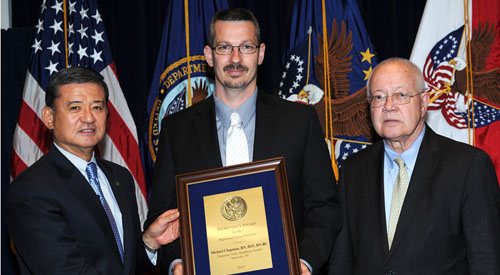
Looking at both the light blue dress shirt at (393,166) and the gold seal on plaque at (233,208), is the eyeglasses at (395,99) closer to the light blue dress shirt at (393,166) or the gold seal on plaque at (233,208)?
the light blue dress shirt at (393,166)

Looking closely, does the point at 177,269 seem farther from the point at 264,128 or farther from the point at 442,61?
the point at 442,61

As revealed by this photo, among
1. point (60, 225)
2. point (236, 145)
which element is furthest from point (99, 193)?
point (236, 145)

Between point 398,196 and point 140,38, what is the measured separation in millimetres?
4266

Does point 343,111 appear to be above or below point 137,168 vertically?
above

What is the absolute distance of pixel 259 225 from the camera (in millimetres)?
2697

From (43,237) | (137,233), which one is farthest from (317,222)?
(43,237)

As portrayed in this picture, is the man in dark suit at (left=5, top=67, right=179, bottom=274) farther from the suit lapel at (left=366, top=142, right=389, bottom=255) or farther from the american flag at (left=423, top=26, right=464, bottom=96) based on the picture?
the american flag at (left=423, top=26, right=464, bottom=96)

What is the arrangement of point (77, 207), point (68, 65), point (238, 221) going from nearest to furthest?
point (238, 221) < point (77, 207) < point (68, 65)

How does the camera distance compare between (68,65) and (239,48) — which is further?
(68,65)

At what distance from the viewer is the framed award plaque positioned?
264cm

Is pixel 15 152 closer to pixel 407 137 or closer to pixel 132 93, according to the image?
pixel 132 93

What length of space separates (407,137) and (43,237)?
2.21 m

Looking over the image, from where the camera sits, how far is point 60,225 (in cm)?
271

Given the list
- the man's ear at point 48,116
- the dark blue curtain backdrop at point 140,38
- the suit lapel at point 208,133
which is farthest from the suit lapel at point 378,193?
the dark blue curtain backdrop at point 140,38
